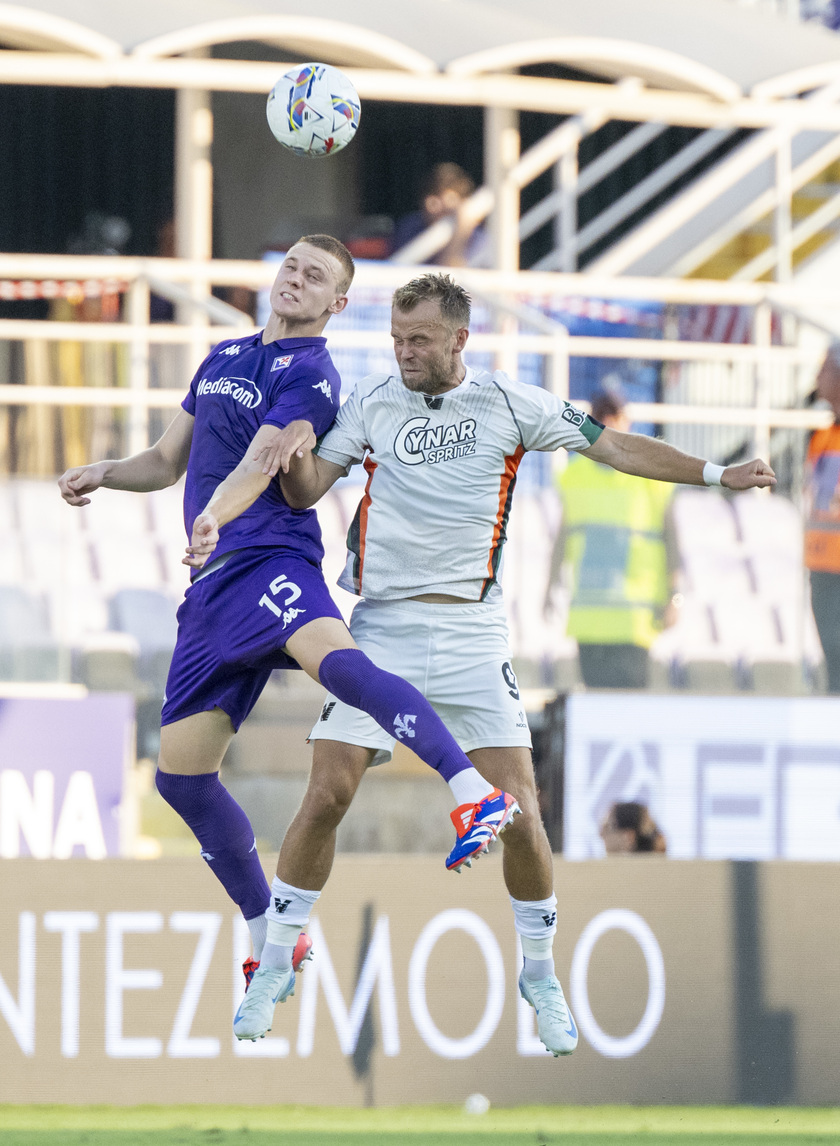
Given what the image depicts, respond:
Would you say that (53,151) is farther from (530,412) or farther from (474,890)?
(530,412)

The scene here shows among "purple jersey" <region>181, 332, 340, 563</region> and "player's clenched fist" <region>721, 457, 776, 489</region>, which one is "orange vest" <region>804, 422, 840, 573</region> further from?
"purple jersey" <region>181, 332, 340, 563</region>

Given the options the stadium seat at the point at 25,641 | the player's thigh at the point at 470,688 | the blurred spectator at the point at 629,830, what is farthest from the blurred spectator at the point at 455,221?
the player's thigh at the point at 470,688

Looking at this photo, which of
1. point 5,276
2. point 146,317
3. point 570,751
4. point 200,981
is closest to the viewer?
point 200,981

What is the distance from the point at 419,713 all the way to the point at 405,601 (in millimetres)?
601

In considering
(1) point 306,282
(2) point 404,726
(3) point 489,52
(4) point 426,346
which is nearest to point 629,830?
(2) point 404,726

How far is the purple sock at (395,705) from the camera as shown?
5.68 m

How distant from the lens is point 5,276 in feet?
41.5

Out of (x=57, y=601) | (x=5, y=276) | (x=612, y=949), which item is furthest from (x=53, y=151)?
(x=612, y=949)

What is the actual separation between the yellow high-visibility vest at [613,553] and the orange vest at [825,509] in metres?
0.78

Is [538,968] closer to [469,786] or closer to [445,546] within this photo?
[469,786]

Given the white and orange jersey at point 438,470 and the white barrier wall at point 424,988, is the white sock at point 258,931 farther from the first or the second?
the white barrier wall at point 424,988

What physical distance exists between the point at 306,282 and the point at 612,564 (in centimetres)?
394

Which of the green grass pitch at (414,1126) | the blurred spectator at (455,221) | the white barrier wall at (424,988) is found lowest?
the green grass pitch at (414,1126)

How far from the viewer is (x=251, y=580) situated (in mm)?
6020
